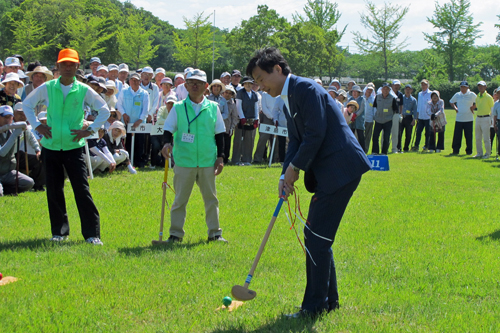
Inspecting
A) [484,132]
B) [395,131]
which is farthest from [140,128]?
[484,132]

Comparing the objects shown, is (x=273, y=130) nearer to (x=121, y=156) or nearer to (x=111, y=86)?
(x=121, y=156)

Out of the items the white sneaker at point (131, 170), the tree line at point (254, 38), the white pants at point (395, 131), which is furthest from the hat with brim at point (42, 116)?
the tree line at point (254, 38)

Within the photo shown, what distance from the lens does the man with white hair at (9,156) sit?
9711 mm

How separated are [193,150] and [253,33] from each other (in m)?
57.7

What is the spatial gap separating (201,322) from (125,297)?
3.05ft

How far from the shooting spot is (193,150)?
7.10 m

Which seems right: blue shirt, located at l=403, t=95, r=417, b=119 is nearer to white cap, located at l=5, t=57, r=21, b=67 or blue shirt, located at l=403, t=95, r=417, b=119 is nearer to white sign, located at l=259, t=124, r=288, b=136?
white sign, located at l=259, t=124, r=288, b=136

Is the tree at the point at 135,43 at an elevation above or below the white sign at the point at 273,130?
above

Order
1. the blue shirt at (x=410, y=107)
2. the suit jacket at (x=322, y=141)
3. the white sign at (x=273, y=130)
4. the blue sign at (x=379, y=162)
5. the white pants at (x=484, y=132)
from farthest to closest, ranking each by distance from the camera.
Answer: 1. the blue shirt at (x=410, y=107)
2. the white pants at (x=484, y=132)
3. the white sign at (x=273, y=130)
4. the blue sign at (x=379, y=162)
5. the suit jacket at (x=322, y=141)

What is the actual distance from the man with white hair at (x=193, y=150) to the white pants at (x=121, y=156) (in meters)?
6.02

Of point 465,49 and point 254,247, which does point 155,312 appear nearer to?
point 254,247

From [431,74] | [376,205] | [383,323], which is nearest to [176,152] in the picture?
[383,323]

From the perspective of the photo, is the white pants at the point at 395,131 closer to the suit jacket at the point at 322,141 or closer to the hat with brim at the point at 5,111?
the hat with brim at the point at 5,111

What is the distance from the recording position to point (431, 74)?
6569cm
